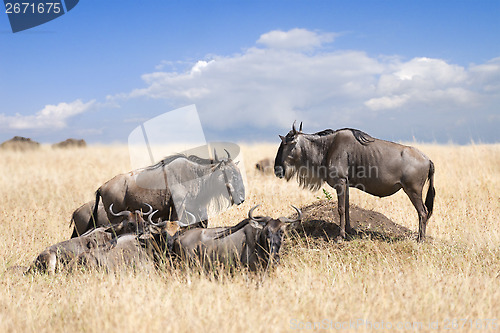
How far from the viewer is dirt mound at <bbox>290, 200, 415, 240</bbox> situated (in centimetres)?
833

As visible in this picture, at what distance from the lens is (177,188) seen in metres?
7.98

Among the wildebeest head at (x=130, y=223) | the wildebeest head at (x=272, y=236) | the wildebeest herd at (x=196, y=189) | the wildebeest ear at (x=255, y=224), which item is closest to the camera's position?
the wildebeest head at (x=272, y=236)

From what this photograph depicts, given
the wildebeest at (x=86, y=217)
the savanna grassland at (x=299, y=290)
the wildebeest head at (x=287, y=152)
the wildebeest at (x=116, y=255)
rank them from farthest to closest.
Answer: the wildebeest at (x=86, y=217), the wildebeest head at (x=287, y=152), the wildebeest at (x=116, y=255), the savanna grassland at (x=299, y=290)

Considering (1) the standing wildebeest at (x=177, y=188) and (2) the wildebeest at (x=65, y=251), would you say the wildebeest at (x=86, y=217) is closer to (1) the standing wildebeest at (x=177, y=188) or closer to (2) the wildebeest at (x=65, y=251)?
(1) the standing wildebeest at (x=177, y=188)

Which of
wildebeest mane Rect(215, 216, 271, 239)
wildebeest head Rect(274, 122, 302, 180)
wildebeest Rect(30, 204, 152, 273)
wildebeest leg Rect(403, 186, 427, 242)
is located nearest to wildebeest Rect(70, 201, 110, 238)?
wildebeest Rect(30, 204, 152, 273)

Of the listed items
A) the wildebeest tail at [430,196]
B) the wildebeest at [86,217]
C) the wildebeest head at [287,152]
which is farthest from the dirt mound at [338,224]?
the wildebeest at [86,217]

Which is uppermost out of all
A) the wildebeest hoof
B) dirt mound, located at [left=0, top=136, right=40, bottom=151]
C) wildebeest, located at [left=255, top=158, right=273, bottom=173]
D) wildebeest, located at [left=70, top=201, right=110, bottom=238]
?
dirt mound, located at [left=0, top=136, right=40, bottom=151]

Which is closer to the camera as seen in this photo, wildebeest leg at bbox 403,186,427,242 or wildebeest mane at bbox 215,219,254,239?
wildebeest mane at bbox 215,219,254,239

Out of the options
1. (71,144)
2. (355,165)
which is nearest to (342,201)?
(355,165)

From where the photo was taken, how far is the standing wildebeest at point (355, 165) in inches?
312

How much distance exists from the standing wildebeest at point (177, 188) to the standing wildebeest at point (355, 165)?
126 centimetres

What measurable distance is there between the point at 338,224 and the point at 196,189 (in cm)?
294

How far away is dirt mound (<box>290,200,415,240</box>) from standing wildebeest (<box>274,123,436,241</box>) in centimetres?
34

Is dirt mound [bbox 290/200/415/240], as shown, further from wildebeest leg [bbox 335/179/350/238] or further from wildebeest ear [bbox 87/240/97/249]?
wildebeest ear [bbox 87/240/97/249]
